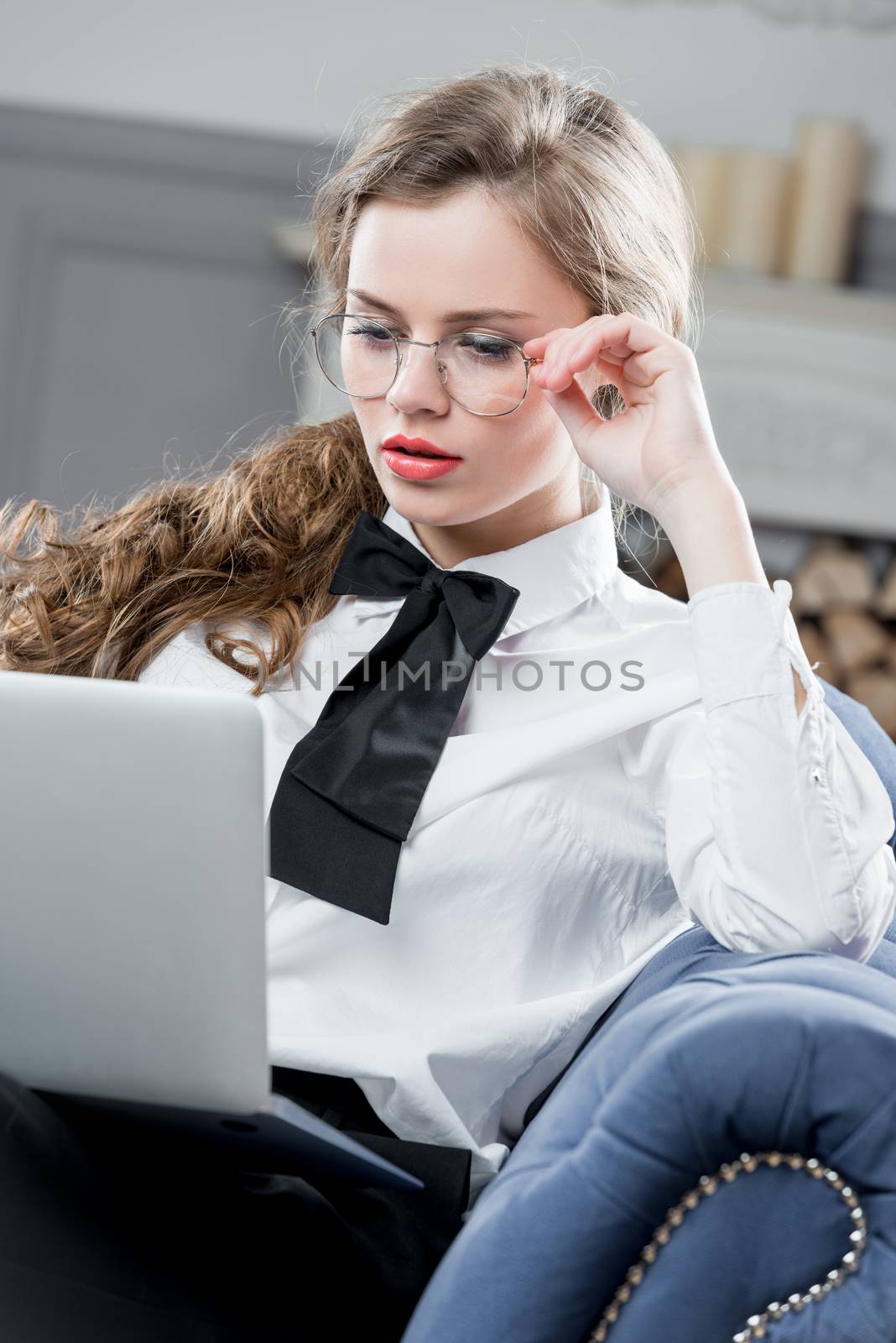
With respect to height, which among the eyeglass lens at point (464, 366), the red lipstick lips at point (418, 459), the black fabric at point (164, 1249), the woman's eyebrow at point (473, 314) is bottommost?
the black fabric at point (164, 1249)

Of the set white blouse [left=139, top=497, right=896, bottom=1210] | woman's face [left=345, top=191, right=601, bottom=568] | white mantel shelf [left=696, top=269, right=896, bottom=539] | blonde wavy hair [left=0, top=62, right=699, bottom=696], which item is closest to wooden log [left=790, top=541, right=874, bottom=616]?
white mantel shelf [left=696, top=269, right=896, bottom=539]

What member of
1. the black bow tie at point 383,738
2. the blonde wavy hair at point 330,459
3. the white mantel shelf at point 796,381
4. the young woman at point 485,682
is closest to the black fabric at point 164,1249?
the young woman at point 485,682

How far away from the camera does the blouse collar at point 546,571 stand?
128 cm

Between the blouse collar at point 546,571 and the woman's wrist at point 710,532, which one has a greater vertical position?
the woman's wrist at point 710,532

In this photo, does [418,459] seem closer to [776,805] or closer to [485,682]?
[485,682]

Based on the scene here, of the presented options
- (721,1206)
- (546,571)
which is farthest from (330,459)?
(721,1206)

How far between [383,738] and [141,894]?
0.46 meters

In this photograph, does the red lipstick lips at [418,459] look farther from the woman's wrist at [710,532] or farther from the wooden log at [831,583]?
the wooden log at [831,583]

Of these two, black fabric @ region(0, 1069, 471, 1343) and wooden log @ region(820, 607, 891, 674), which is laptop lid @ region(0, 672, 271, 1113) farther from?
wooden log @ region(820, 607, 891, 674)

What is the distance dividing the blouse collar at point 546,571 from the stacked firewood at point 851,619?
2.29 metres

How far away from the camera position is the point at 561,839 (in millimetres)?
1177

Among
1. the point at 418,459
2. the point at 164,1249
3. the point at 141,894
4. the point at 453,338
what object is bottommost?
the point at 164,1249

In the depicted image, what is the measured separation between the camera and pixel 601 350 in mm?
1151

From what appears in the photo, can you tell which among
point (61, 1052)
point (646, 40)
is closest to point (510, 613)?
point (61, 1052)
